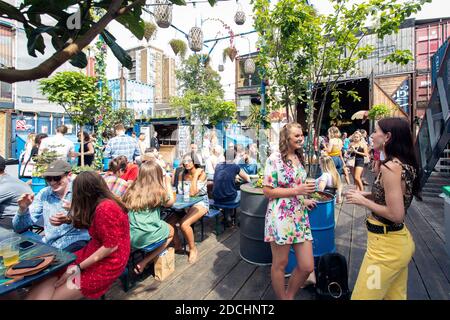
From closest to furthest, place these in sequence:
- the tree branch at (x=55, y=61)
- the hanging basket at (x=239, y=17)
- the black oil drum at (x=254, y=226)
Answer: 1. the tree branch at (x=55, y=61)
2. the black oil drum at (x=254, y=226)
3. the hanging basket at (x=239, y=17)

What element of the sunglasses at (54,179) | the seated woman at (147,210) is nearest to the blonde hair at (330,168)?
the seated woman at (147,210)

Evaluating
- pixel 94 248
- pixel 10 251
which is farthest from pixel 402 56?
pixel 10 251

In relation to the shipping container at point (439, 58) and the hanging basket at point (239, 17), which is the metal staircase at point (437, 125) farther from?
the hanging basket at point (239, 17)

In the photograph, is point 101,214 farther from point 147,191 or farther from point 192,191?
point 192,191

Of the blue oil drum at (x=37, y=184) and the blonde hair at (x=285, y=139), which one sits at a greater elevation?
the blonde hair at (x=285, y=139)

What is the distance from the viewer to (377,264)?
1.68 meters

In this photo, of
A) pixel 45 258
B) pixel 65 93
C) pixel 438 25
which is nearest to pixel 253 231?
pixel 45 258

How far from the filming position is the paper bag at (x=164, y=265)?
2971 mm

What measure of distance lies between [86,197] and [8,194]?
58.0 inches

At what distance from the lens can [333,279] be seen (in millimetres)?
2443

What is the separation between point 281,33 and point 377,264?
9.64 feet

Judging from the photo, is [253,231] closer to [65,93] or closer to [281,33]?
[281,33]

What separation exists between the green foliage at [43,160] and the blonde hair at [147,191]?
104 inches

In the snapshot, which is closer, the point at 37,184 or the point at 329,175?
the point at 329,175
